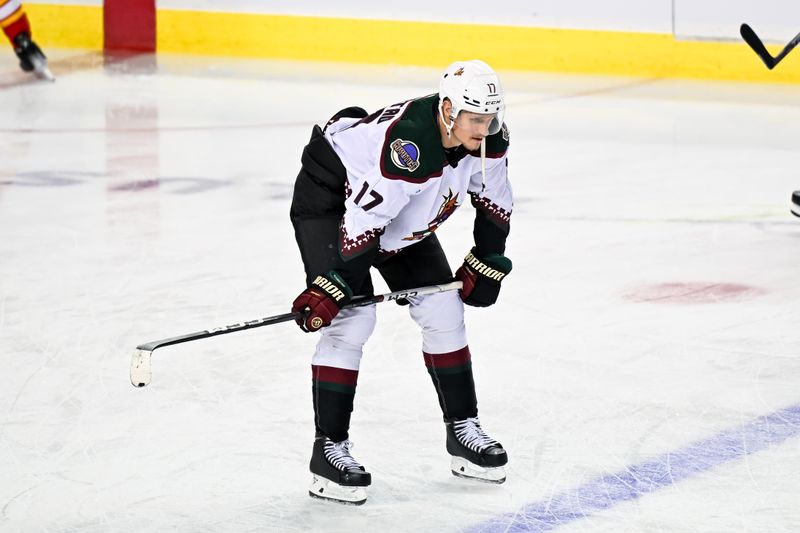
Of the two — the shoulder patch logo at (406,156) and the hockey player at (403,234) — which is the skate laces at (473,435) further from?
the shoulder patch logo at (406,156)

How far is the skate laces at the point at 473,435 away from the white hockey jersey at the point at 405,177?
0.40 meters

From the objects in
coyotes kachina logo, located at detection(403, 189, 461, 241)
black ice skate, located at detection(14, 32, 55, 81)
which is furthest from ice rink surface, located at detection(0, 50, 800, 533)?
black ice skate, located at detection(14, 32, 55, 81)

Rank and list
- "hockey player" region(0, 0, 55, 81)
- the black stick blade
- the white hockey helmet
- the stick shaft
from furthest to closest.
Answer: "hockey player" region(0, 0, 55, 81) < the black stick blade < the stick shaft < the white hockey helmet

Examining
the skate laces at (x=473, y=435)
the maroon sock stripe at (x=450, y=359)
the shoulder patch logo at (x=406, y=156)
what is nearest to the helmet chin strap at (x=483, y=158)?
the shoulder patch logo at (x=406, y=156)

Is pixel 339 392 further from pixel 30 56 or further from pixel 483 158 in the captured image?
pixel 30 56

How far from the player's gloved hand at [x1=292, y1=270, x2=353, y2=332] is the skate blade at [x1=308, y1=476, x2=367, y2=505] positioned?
33 cm

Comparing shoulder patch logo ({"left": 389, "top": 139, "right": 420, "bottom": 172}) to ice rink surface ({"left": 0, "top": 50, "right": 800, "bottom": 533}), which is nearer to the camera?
shoulder patch logo ({"left": 389, "top": 139, "right": 420, "bottom": 172})

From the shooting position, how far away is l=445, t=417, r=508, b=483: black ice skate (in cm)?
274

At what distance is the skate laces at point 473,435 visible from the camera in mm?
2760

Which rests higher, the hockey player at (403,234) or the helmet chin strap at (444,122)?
the helmet chin strap at (444,122)

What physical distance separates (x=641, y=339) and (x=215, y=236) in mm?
1758

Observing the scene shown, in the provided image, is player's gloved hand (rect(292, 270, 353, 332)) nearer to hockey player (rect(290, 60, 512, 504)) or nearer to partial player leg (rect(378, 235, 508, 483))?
hockey player (rect(290, 60, 512, 504))

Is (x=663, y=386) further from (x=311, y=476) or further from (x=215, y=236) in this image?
(x=215, y=236)

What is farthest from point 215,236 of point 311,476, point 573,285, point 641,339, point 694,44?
point 694,44
